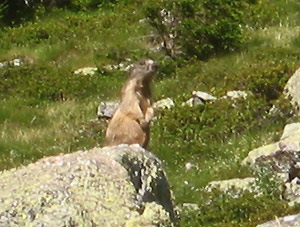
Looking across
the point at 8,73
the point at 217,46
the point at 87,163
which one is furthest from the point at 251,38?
the point at 87,163

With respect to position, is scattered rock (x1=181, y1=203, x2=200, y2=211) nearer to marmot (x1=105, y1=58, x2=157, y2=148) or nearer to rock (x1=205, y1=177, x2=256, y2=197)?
rock (x1=205, y1=177, x2=256, y2=197)

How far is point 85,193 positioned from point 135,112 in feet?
16.1

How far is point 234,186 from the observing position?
32.5 ft

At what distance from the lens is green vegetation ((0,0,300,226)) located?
36.9ft

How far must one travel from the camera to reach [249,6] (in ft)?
65.6

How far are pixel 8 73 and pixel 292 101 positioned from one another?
6.45m

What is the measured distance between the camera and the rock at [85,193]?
190 inches

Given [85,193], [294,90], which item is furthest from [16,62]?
[85,193]

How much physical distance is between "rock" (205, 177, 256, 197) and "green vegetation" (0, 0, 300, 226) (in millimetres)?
148

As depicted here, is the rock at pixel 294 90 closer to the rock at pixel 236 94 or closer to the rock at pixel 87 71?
the rock at pixel 236 94

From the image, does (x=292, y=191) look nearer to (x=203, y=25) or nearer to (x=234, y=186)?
(x=234, y=186)

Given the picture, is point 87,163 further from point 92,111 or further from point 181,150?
point 92,111

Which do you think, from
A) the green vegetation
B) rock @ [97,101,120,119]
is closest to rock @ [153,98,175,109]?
the green vegetation

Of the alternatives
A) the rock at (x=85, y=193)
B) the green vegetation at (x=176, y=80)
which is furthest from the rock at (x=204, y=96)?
the rock at (x=85, y=193)
